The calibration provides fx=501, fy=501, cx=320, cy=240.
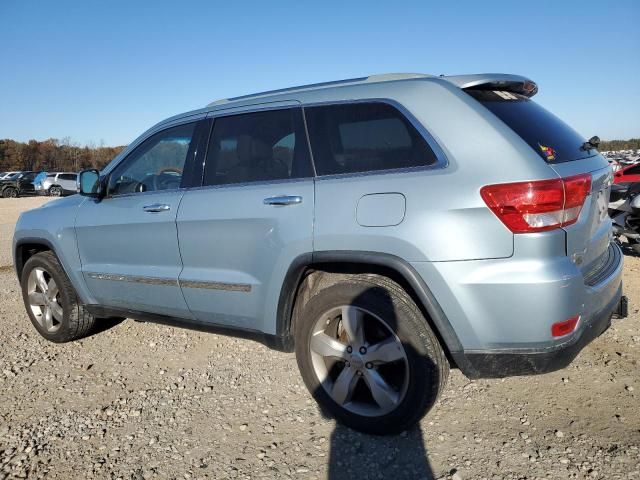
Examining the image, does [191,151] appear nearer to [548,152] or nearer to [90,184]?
[90,184]

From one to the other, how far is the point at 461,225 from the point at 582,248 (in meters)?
0.62

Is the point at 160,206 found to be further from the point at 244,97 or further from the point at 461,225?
the point at 461,225

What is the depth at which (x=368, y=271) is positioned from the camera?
268 centimetres

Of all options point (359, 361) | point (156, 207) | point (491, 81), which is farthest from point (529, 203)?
point (156, 207)

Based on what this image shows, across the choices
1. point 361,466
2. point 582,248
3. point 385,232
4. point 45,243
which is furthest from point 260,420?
point 45,243

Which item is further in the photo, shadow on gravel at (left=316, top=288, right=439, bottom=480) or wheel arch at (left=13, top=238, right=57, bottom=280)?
wheel arch at (left=13, top=238, right=57, bottom=280)

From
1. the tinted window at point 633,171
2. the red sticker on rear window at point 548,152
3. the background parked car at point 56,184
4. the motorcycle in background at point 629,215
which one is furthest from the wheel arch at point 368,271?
the background parked car at point 56,184

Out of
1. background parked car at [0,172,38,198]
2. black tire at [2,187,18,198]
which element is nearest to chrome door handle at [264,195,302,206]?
background parked car at [0,172,38,198]

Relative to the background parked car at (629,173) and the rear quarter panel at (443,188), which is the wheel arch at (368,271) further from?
the background parked car at (629,173)

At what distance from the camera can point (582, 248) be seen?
2.37 meters

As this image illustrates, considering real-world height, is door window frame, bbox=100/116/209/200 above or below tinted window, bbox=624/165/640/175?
above

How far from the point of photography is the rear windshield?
2.43 meters

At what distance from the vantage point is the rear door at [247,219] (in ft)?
9.14

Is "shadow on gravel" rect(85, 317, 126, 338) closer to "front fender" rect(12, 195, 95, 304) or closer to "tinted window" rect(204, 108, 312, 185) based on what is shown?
"front fender" rect(12, 195, 95, 304)
